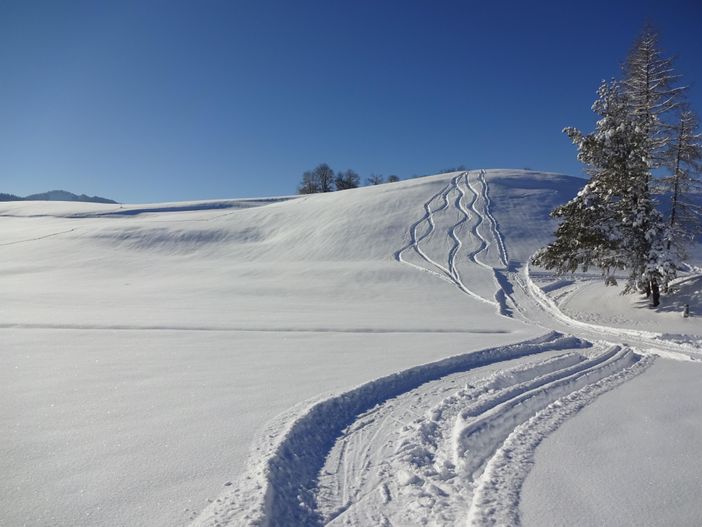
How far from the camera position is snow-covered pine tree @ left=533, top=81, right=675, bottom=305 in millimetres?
15203

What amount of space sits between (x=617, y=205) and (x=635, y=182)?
3.20 ft

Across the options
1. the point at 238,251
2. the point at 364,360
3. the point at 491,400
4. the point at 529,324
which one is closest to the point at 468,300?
the point at 529,324

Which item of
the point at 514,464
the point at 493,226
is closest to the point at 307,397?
the point at 514,464

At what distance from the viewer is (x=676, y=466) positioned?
16.0 feet

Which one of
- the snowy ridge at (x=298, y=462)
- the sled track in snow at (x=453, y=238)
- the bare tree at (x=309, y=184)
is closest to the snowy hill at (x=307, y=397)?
the snowy ridge at (x=298, y=462)

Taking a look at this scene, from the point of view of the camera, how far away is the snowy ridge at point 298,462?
3949 mm

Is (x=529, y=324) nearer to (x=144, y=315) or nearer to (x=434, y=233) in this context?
(x=144, y=315)

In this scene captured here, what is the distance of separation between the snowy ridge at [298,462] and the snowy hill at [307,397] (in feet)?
0.08

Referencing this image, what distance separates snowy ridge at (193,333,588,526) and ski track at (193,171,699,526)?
0.05 feet

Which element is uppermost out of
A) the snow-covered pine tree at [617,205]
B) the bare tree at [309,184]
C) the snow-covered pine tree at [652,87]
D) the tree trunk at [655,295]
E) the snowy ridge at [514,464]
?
the bare tree at [309,184]

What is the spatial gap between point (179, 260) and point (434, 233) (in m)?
20.1

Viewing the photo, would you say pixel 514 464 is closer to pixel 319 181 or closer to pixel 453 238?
pixel 453 238

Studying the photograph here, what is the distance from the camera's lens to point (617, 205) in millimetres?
15906

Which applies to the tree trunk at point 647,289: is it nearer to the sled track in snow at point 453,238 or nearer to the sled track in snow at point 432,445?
the sled track in snow at point 453,238
